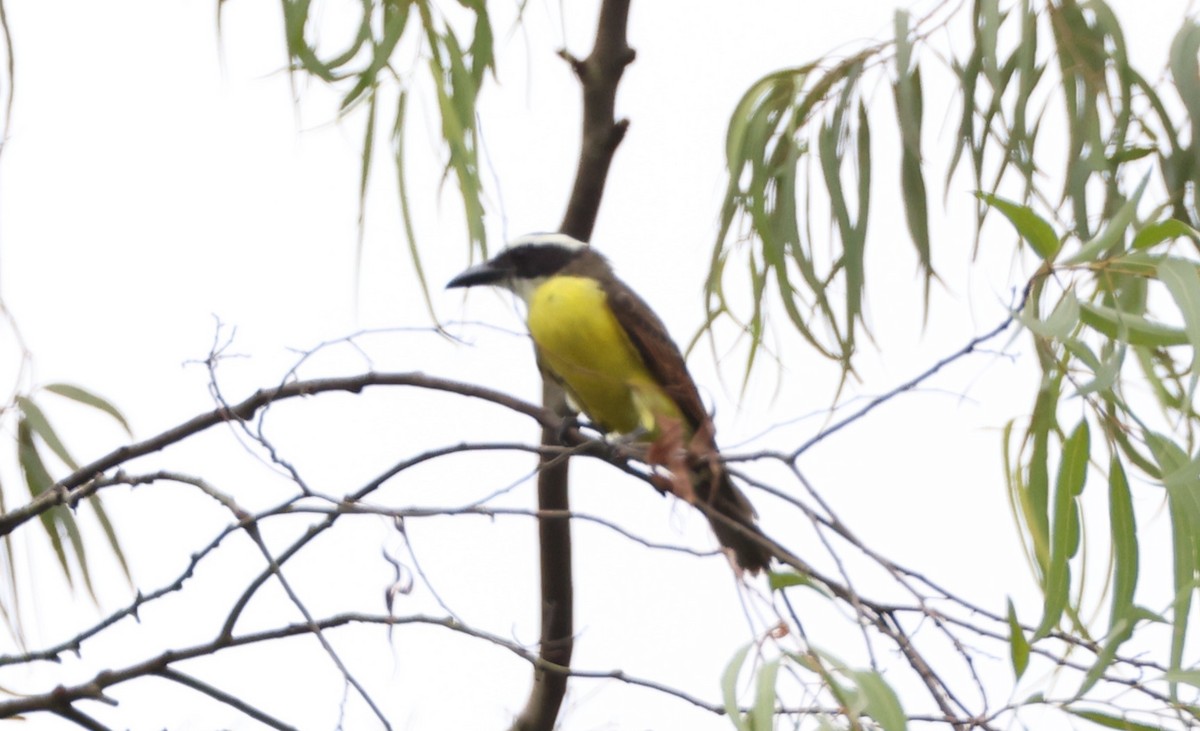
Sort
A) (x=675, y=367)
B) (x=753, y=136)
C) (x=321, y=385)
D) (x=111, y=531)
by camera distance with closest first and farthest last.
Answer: (x=321, y=385) < (x=111, y=531) < (x=753, y=136) < (x=675, y=367)

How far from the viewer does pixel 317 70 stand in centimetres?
218

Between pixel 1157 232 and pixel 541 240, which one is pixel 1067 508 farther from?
pixel 541 240

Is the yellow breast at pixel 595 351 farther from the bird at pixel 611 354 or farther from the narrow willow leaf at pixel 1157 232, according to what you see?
the narrow willow leaf at pixel 1157 232

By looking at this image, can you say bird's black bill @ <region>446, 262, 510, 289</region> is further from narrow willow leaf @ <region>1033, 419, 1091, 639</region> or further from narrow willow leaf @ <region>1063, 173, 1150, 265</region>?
narrow willow leaf @ <region>1063, 173, 1150, 265</region>

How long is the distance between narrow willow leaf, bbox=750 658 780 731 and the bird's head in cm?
198

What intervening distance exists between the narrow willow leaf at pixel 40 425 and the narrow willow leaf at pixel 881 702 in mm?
1307

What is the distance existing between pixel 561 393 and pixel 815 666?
188cm

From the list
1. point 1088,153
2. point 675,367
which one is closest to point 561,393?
point 675,367

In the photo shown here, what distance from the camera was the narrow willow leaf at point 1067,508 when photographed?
5.48ft

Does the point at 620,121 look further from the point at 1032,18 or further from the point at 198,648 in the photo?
the point at 198,648

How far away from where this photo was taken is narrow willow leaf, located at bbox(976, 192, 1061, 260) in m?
1.53

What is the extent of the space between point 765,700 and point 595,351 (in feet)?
5.65

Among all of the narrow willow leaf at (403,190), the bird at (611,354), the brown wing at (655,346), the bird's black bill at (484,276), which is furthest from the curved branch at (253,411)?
the bird's black bill at (484,276)

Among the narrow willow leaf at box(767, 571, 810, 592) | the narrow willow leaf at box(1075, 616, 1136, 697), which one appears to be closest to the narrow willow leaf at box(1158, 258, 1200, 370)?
the narrow willow leaf at box(1075, 616, 1136, 697)
